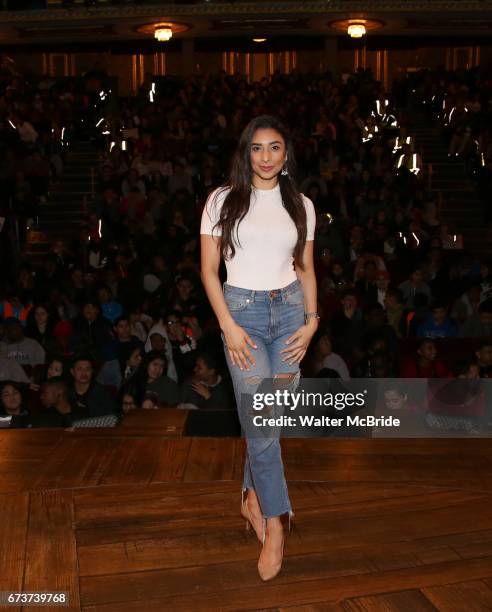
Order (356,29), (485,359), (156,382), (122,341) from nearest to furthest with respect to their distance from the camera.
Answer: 1. (156,382)
2. (485,359)
3. (122,341)
4. (356,29)

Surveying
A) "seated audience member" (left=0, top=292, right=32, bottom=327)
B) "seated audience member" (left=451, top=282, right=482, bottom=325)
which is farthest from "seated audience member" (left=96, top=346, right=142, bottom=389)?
"seated audience member" (left=451, top=282, right=482, bottom=325)

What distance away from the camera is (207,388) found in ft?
19.4

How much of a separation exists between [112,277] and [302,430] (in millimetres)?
4978

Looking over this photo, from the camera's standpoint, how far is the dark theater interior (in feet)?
9.07

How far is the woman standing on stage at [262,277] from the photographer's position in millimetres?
2729

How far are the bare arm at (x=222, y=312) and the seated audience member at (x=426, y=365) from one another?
3.90m

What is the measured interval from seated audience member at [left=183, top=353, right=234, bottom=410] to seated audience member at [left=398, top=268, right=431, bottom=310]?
11.4 ft

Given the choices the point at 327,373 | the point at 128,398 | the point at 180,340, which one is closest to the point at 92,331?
the point at 180,340

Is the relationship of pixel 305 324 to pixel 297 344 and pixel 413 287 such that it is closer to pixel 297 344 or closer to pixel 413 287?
pixel 297 344

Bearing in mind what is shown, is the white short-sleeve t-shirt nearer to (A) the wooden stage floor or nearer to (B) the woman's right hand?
(B) the woman's right hand

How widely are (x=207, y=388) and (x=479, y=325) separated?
9.88ft

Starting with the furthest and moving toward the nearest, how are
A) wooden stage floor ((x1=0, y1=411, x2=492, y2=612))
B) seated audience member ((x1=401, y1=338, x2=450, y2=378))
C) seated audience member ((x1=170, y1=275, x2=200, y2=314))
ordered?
1. seated audience member ((x1=170, y1=275, x2=200, y2=314))
2. seated audience member ((x1=401, y1=338, x2=450, y2=378))
3. wooden stage floor ((x1=0, y1=411, x2=492, y2=612))

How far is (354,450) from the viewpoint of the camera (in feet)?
12.5

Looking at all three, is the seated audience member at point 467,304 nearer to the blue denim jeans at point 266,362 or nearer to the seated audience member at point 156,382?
the seated audience member at point 156,382
